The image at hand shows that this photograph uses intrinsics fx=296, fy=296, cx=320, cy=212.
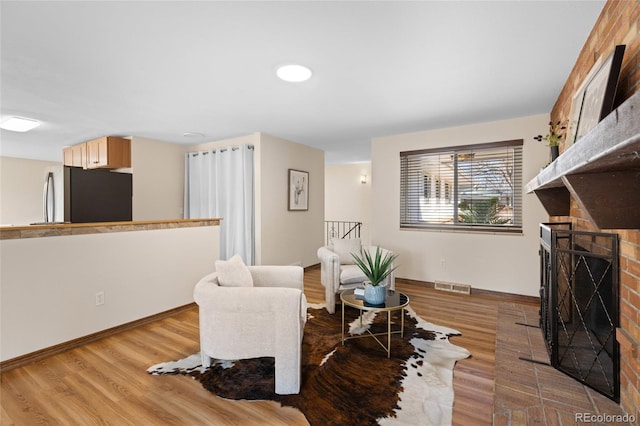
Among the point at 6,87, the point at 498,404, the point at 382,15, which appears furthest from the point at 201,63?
the point at 498,404

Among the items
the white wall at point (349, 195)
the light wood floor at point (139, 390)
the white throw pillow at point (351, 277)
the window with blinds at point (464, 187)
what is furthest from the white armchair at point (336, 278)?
the white wall at point (349, 195)

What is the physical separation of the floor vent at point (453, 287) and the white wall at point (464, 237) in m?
0.07

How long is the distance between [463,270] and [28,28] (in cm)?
496

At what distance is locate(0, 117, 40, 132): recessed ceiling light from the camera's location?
3.68 m

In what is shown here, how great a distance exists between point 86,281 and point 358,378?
2599 millimetres

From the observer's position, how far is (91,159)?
490 cm

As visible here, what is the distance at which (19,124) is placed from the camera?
12.5 feet

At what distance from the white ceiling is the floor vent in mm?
2263

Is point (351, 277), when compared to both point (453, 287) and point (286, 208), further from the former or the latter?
point (286, 208)

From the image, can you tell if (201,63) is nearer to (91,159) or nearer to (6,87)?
(6,87)

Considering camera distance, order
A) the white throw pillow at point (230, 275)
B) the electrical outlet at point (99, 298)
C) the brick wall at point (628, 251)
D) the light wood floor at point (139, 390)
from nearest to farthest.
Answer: the brick wall at point (628, 251)
the light wood floor at point (139, 390)
the white throw pillow at point (230, 275)
the electrical outlet at point (99, 298)

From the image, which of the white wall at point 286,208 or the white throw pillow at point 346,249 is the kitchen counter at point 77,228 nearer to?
the white wall at point 286,208

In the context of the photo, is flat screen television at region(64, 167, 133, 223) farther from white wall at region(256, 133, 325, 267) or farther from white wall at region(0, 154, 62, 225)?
white wall at region(0, 154, 62, 225)

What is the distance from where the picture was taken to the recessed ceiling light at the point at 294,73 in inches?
95.4
